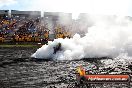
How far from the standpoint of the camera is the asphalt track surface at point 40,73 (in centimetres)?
4503

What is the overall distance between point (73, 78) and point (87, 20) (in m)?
97.7

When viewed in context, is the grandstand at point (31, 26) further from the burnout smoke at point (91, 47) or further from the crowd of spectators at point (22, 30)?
the burnout smoke at point (91, 47)

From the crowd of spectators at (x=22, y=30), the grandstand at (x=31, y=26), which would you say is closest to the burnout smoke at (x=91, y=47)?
the grandstand at (x=31, y=26)

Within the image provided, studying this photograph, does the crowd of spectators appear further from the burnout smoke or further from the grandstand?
the burnout smoke

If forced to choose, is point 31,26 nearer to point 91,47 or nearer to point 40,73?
point 91,47

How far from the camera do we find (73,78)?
49219 mm

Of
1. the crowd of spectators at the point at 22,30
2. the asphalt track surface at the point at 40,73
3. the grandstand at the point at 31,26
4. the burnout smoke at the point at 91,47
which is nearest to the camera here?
the asphalt track surface at the point at 40,73

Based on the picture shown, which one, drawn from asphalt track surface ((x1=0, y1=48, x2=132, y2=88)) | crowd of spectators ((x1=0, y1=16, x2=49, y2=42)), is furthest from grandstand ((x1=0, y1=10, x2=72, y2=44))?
asphalt track surface ((x1=0, y1=48, x2=132, y2=88))

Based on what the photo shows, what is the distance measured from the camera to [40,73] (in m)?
54.1

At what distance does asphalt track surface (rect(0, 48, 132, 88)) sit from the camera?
1773 inches

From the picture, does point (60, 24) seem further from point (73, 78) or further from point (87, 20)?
point (73, 78)

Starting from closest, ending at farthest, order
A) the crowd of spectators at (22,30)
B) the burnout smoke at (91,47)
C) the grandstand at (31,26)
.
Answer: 1. the burnout smoke at (91,47)
2. the crowd of spectators at (22,30)
3. the grandstand at (31,26)

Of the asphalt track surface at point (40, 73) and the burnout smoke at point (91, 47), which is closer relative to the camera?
the asphalt track surface at point (40, 73)

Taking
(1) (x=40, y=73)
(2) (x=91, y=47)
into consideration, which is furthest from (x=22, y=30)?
(1) (x=40, y=73)
